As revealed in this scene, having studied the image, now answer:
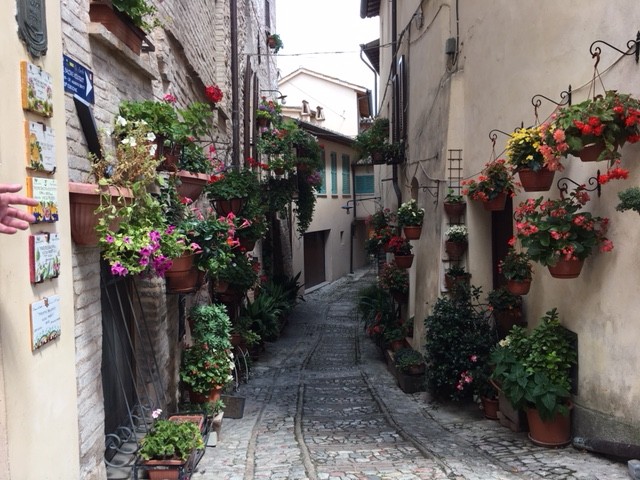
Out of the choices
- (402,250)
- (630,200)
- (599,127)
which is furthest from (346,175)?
(630,200)

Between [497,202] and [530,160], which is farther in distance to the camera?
[497,202]

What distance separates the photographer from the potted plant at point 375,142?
1220 cm

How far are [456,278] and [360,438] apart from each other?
8.56ft

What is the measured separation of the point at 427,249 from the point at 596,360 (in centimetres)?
431

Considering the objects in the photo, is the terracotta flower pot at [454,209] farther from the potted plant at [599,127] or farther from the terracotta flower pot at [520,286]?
the potted plant at [599,127]

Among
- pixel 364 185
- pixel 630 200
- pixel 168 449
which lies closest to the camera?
pixel 630 200

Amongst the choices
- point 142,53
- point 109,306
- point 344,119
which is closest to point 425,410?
point 109,306

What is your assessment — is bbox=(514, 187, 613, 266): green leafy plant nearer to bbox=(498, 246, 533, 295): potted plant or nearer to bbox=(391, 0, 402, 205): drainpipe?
bbox=(498, 246, 533, 295): potted plant

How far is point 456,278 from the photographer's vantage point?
776 cm

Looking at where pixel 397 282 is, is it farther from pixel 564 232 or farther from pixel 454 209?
pixel 564 232

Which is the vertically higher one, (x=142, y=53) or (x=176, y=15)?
(x=176, y=15)

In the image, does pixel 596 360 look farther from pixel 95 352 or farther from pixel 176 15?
pixel 176 15

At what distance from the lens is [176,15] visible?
6.97 m

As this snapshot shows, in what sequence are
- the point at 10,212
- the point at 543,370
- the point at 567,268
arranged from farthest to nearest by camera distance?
the point at 543,370, the point at 567,268, the point at 10,212
